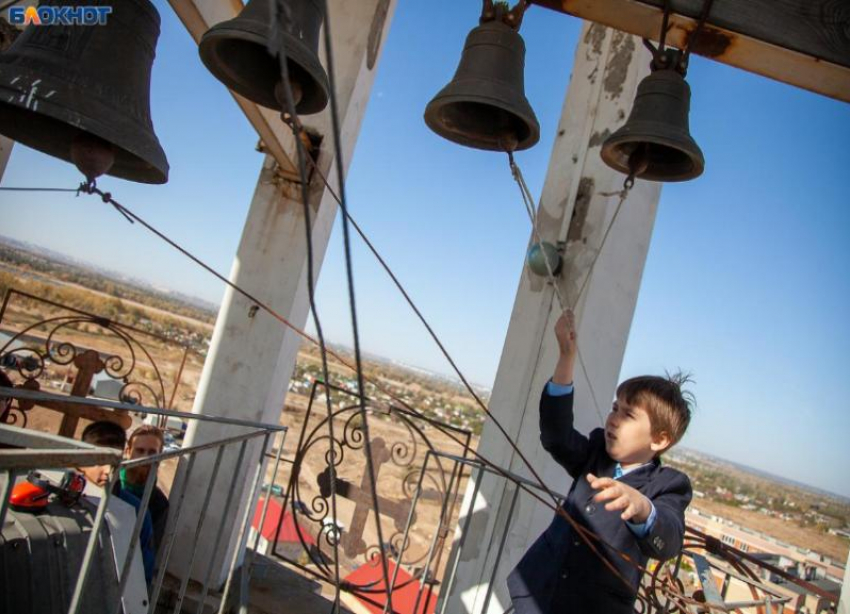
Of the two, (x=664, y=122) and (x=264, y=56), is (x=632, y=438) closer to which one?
(x=664, y=122)

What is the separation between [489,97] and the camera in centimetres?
174

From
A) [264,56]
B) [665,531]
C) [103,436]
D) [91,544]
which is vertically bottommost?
[103,436]

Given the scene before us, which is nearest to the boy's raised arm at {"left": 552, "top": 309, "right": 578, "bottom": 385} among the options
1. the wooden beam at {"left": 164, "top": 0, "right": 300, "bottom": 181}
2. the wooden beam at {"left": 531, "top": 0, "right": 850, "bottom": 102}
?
the wooden beam at {"left": 531, "top": 0, "right": 850, "bottom": 102}

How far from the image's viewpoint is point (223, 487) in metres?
3.40

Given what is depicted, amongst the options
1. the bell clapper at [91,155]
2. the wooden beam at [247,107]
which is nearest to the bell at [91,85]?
the bell clapper at [91,155]

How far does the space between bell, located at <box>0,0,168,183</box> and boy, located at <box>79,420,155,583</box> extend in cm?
124

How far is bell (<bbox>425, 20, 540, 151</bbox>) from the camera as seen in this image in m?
1.78

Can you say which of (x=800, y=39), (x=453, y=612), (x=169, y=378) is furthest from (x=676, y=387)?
(x=169, y=378)

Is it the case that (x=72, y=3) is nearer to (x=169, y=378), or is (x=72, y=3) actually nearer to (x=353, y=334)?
(x=353, y=334)

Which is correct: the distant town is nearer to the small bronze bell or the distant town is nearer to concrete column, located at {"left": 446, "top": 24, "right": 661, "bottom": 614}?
concrete column, located at {"left": 446, "top": 24, "right": 661, "bottom": 614}

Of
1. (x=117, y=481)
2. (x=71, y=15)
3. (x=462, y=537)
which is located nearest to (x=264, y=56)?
(x=71, y=15)

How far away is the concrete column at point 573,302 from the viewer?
123 inches

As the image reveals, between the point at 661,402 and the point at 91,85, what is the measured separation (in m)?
2.02

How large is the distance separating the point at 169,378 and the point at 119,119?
108 feet
